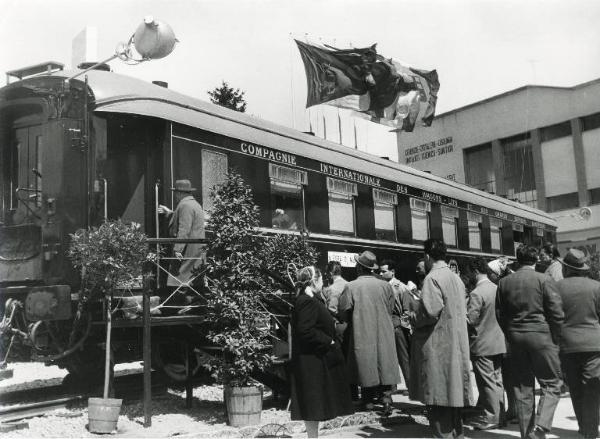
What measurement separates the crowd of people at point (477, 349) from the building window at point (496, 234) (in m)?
10.4

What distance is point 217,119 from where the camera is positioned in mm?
8312

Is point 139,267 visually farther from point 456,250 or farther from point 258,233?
point 456,250

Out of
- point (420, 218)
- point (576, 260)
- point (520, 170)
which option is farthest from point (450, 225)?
point (520, 170)

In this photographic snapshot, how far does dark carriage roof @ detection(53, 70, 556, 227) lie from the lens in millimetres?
7316

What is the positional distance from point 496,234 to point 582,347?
1174 centimetres

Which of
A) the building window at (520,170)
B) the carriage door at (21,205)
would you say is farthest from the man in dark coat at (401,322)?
the building window at (520,170)

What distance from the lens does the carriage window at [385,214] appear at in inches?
461

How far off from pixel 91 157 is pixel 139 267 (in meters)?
1.59

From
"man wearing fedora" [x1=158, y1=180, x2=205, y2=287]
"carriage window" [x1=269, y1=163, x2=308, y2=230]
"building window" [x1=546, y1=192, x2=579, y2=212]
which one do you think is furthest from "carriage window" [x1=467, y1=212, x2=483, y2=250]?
"building window" [x1=546, y1=192, x2=579, y2=212]

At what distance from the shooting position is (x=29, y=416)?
6.74 meters

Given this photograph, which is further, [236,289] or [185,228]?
[185,228]

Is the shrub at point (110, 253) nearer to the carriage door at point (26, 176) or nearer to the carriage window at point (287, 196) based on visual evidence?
the carriage door at point (26, 176)

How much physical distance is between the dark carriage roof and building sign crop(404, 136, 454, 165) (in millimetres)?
23424

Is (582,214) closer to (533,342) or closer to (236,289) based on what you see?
(533,342)
